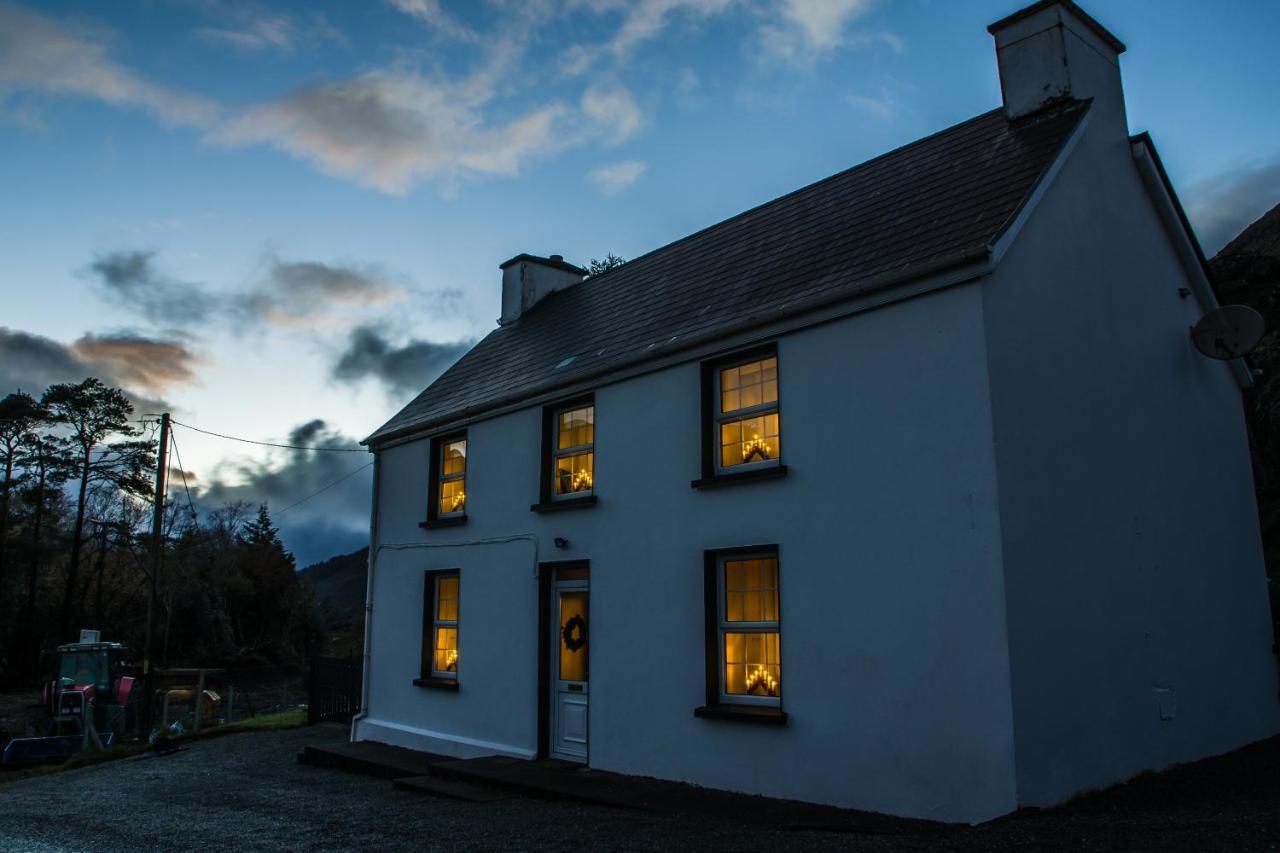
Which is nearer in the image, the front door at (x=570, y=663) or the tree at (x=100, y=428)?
the front door at (x=570, y=663)

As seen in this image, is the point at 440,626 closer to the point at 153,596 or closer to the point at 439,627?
the point at 439,627

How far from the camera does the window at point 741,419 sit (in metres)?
10.5

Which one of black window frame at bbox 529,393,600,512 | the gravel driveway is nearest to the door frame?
black window frame at bbox 529,393,600,512

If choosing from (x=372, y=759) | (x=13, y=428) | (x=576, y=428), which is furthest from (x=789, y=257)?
(x=13, y=428)

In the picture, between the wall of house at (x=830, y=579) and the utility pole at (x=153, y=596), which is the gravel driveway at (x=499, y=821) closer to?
the wall of house at (x=830, y=579)

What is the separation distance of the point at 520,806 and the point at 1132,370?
28.3ft

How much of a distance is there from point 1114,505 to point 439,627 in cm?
1043

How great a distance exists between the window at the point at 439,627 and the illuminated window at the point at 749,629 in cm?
589

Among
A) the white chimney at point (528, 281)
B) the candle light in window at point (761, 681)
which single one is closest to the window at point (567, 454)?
the candle light in window at point (761, 681)

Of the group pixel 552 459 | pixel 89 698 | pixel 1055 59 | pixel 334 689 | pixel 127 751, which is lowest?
pixel 127 751

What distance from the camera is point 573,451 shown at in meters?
13.2

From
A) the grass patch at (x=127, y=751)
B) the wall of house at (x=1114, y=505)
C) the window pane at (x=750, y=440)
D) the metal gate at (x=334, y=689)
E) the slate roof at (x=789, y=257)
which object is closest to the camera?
the wall of house at (x=1114, y=505)

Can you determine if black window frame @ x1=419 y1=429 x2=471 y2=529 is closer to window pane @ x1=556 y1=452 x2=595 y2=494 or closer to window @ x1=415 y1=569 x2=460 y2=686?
window @ x1=415 y1=569 x2=460 y2=686

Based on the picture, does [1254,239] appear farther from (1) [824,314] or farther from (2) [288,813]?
(2) [288,813]
